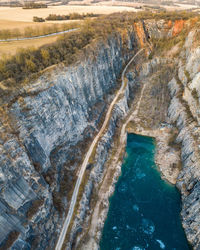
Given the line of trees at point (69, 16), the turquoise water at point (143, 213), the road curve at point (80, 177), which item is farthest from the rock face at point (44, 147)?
the line of trees at point (69, 16)

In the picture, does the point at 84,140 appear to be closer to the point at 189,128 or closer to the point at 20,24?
the point at 189,128

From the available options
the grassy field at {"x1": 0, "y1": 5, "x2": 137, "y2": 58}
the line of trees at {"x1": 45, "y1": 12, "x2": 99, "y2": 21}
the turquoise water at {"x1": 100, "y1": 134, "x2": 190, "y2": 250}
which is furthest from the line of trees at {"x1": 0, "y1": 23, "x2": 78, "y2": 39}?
the turquoise water at {"x1": 100, "y1": 134, "x2": 190, "y2": 250}

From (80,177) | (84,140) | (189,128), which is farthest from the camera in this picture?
(84,140)

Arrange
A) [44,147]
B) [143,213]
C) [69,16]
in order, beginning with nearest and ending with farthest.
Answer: [44,147], [143,213], [69,16]

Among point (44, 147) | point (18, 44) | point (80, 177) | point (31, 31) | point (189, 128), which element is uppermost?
point (31, 31)

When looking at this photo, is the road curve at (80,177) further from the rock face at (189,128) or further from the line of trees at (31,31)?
the line of trees at (31,31)

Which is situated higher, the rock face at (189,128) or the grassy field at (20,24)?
the grassy field at (20,24)

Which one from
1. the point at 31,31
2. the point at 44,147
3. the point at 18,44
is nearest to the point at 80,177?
the point at 44,147

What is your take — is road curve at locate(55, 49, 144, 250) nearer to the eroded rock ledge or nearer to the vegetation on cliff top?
the eroded rock ledge
